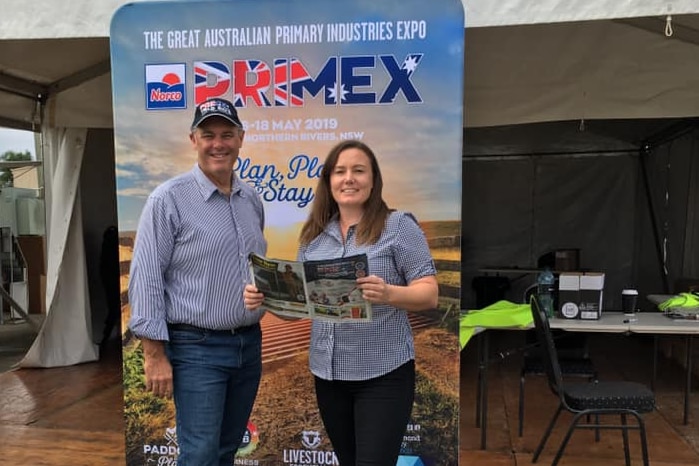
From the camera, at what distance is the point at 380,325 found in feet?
5.80

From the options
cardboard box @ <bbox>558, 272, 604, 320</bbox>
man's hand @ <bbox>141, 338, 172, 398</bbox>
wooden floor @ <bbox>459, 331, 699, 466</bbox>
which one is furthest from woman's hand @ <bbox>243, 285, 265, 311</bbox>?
cardboard box @ <bbox>558, 272, 604, 320</bbox>

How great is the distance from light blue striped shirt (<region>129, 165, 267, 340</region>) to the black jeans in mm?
415

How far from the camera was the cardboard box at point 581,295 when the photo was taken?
11.1 ft

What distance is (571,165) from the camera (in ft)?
23.8

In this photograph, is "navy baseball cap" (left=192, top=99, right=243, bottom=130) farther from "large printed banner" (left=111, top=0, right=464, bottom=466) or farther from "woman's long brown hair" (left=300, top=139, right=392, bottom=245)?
"large printed banner" (left=111, top=0, right=464, bottom=466)

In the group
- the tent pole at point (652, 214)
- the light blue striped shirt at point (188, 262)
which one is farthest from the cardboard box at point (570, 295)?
the tent pole at point (652, 214)

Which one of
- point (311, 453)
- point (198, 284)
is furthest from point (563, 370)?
point (198, 284)

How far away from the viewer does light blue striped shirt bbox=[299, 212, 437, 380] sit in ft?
5.70

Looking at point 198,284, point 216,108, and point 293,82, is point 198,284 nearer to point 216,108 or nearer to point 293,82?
point 216,108

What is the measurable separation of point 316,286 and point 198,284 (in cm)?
42

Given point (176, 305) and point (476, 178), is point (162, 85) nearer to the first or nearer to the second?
point (176, 305)

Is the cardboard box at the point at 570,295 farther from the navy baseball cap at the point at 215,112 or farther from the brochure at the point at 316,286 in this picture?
the navy baseball cap at the point at 215,112

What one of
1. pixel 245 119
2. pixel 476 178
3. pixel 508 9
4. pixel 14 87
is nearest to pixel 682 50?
pixel 508 9

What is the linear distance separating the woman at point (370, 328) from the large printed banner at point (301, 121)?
594mm
